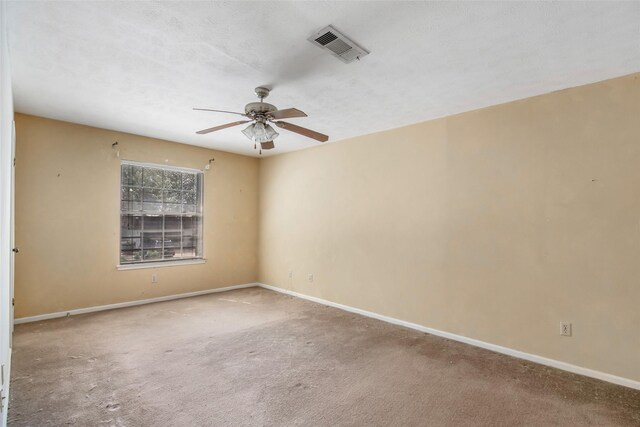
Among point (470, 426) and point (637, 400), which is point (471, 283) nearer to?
point (637, 400)

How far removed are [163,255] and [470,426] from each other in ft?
15.7

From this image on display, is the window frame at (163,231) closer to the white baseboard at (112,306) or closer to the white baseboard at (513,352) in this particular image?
the white baseboard at (112,306)

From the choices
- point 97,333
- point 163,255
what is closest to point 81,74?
point 97,333

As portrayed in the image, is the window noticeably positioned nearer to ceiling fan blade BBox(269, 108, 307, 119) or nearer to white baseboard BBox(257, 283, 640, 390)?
white baseboard BBox(257, 283, 640, 390)

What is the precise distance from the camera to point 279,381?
267 centimetres

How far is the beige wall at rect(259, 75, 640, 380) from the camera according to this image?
2.72 m

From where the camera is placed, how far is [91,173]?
4.48 m

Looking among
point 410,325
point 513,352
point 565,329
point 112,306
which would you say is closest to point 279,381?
point 410,325

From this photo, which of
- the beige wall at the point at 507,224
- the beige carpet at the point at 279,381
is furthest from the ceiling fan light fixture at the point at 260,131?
the beige carpet at the point at 279,381

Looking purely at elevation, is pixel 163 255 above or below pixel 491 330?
above

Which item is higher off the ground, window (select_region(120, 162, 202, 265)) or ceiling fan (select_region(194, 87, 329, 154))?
ceiling fan (select_region(194, 87, 329, 154))

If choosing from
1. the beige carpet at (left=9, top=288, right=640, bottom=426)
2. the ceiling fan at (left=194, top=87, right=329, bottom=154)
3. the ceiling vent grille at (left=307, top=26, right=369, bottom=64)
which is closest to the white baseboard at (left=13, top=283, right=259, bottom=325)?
the beige carpet at (left=9, top=288, right=640, bottom=426)

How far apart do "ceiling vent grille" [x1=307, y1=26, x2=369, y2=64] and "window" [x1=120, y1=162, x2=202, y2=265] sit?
3.90 metres

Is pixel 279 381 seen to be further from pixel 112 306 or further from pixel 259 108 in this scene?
pixel 112 306
